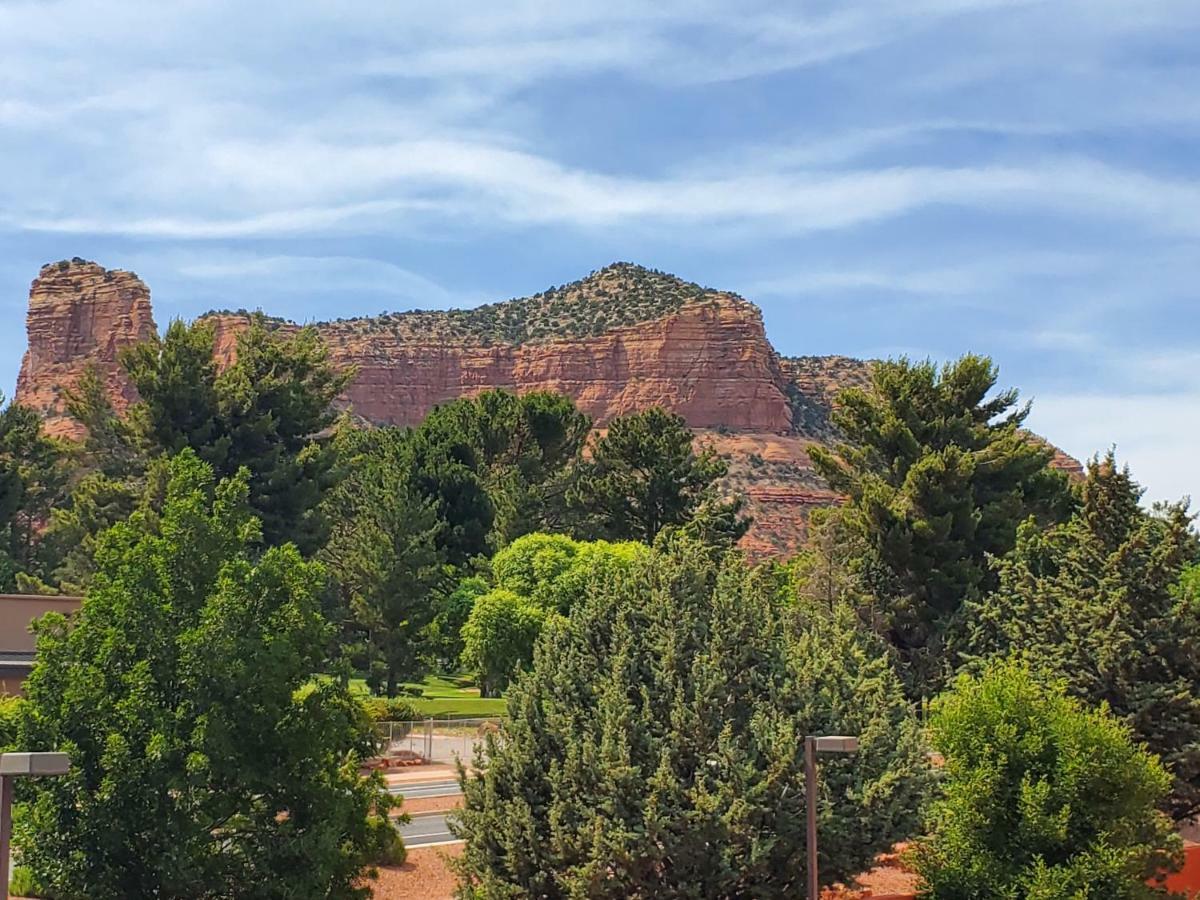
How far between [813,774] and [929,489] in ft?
94.8

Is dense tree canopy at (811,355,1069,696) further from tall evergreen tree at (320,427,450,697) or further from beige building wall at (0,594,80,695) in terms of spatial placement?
beige building wall at (0,594,80,695)

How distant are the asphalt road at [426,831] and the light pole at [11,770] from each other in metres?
12.0

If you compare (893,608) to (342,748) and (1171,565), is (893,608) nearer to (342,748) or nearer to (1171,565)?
(1171,565)

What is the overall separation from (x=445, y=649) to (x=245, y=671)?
39524 millimetres

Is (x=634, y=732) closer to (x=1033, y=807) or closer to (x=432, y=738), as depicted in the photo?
(x=1033, y=807)

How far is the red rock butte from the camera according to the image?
162m

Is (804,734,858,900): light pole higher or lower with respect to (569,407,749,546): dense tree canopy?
lower

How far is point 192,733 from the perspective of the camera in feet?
49.1

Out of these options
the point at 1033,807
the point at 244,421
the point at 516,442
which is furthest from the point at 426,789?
the point at 516,442

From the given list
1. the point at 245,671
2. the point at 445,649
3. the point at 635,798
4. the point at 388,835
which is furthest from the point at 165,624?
the point at 445,649

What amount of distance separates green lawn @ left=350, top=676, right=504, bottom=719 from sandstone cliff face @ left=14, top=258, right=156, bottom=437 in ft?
349

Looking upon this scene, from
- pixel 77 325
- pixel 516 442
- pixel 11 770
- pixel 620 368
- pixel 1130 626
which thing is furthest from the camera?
pixel 620 368

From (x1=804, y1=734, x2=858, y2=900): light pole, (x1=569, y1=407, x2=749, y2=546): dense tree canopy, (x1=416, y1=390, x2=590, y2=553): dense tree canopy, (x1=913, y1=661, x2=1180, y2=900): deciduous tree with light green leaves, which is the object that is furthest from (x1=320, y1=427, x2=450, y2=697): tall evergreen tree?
(x1=804, y1=734, x2=858, y2=900): light pole

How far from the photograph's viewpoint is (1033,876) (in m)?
18.3
